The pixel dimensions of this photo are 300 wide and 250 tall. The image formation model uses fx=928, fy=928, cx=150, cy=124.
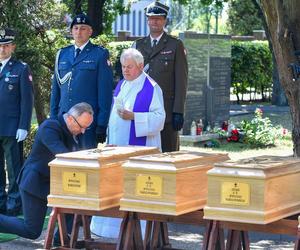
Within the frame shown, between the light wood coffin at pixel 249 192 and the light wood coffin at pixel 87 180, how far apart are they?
839 millimetres

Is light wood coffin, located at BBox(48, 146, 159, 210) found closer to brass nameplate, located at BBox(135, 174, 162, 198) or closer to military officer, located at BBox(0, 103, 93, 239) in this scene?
brass nameplate, located at BBox(135, 174, 162, 198)

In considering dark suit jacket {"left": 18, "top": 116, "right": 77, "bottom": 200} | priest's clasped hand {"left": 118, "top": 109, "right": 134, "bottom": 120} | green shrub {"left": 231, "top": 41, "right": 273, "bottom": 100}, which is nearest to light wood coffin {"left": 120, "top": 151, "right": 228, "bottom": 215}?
dark suit jacket {"left": 18, "top": 116, "right": 77, "bottom": 200}

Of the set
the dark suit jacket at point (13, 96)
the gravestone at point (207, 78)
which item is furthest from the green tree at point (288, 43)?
the gravestone at point (207, 78)

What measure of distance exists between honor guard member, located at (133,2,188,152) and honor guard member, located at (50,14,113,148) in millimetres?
650

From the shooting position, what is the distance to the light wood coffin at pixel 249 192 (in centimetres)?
599

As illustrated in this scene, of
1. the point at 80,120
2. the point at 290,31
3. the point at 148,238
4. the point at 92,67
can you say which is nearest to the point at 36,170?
the point at 80,120

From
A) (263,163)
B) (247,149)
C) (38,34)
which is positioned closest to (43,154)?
(263,163)

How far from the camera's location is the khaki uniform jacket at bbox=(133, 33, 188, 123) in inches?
375

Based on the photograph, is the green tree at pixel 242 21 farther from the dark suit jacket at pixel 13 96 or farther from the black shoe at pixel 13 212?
the black shoe at pixel 13 212

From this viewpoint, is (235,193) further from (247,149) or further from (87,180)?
(247,149)

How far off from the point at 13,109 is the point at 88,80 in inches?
51.5

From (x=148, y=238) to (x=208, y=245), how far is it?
0.84 m

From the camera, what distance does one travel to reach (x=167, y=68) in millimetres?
9570

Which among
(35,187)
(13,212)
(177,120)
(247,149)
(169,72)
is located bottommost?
(13,212)
